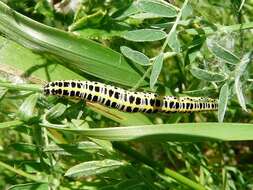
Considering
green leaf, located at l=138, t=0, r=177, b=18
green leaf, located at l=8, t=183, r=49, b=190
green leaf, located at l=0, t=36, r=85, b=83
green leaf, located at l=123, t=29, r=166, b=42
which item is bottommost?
green leaf, located at l=8, t=183, r=49, b=190

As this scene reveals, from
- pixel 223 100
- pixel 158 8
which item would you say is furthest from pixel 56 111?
pixel 223 100

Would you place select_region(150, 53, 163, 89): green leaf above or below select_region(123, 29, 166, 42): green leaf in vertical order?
below

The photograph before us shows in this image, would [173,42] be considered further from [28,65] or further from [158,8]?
[28,65]

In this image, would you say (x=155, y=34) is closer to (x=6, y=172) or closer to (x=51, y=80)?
(x=51, y=80)

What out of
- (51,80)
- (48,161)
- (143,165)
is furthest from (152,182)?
(51,80)

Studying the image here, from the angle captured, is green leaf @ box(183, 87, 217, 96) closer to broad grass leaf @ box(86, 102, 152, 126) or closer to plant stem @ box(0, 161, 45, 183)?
broad grass leaf @ box(86, 102, 152, 126)

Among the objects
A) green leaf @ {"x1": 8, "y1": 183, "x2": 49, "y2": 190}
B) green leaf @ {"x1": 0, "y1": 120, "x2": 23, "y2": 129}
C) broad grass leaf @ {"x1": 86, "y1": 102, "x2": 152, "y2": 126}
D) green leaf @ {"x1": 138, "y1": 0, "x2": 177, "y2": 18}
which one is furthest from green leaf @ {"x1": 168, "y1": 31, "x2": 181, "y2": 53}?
green leaf @ {"x1": 8, "y1": 183, "x2": 49, "y2": 190}

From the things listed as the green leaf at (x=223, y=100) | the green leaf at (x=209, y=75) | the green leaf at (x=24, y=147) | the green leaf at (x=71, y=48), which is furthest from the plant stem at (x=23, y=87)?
the green leaf at (x=223, y=100)
